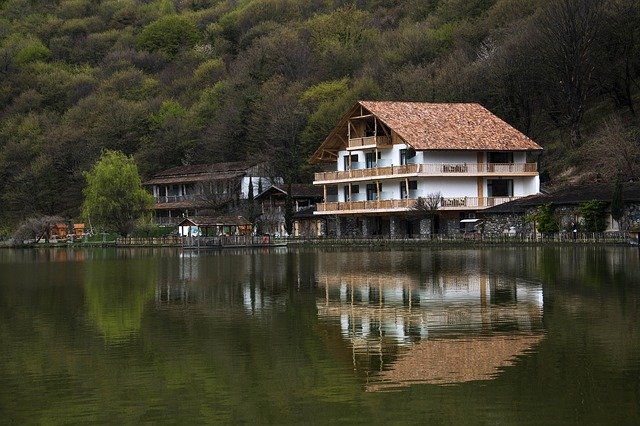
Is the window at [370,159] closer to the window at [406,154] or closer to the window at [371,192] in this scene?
the window at [371,192]

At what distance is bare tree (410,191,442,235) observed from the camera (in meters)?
70.0

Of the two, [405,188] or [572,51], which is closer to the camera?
[405,188]

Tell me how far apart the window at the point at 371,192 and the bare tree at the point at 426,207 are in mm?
6300

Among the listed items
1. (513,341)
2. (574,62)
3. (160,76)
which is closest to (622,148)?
(574,62)

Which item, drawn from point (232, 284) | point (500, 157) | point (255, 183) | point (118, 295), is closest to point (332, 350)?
point (118, 295)

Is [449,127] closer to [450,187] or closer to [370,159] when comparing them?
[450,187]

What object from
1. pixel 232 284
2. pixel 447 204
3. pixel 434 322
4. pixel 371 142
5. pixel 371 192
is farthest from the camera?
pixel 371 192

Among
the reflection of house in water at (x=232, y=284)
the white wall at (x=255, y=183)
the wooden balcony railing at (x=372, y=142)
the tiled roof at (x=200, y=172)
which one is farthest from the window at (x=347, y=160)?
the reflection of house in water at (x=232, y=284)

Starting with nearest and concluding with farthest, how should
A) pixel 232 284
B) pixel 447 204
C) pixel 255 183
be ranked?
pixel 232 284 → pixel 447 204 → pixel 255 183

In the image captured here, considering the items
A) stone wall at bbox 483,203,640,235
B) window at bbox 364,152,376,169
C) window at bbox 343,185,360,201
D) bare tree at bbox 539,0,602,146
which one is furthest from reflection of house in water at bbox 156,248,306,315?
bare tree at bbox 539,0,602,146

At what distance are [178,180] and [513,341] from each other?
83350 millimetres

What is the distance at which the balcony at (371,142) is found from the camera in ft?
247

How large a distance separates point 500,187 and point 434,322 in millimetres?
52554

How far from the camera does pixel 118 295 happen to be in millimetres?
32031
